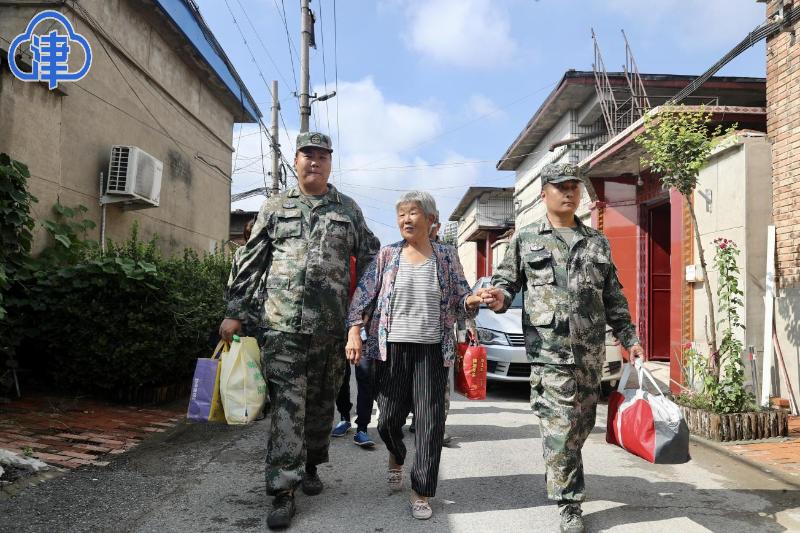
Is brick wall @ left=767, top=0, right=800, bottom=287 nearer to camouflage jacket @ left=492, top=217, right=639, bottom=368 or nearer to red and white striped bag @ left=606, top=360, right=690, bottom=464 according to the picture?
camouflage jacket @ left=492, top=217, right=639, bottom=368

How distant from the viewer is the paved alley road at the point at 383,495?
11.2 feet

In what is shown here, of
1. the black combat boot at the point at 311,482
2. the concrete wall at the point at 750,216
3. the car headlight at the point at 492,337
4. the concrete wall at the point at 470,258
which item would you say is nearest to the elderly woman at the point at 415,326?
the black combat boot at the point at 311,482

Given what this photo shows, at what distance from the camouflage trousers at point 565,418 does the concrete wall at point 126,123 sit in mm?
6103

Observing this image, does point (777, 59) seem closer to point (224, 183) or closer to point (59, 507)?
point (59, 507)

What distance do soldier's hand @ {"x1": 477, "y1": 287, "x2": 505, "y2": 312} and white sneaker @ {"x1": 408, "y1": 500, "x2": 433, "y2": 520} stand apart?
3.86ft

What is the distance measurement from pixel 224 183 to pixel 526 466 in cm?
1223

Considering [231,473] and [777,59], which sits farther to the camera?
[777,59]

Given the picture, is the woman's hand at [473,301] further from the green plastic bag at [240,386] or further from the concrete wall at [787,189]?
→ the concrete wall at [787,189]

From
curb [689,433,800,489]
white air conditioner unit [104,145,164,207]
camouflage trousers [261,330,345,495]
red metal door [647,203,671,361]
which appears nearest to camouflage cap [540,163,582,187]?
camouflage trousers [261,330,345,495]

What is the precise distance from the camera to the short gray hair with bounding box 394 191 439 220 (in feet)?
12.2

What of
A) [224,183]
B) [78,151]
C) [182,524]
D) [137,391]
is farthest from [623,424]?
[224,183]

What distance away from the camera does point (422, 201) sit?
3.72 m

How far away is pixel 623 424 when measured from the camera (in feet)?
11.2

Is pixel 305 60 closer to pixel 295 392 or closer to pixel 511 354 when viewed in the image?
pixel 511 354
